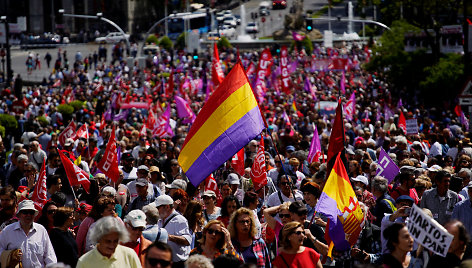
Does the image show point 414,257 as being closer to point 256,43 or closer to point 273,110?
point 273,110

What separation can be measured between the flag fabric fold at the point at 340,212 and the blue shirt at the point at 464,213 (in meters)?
1.24

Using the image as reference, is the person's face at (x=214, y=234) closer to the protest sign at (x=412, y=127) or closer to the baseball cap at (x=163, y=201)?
the baseball cap at (x=163, y=201)

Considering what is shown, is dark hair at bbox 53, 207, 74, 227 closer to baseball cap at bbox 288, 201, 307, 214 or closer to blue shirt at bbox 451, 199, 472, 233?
baseball cap at bbox 288, 201, 307, 214

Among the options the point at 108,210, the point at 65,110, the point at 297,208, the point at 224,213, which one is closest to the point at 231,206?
the point at 224,213

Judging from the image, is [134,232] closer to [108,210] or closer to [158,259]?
[108,210]

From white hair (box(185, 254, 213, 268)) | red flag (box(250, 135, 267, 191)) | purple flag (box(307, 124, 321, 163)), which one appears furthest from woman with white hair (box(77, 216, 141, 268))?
purple flag (box(307, 124, 321, 163))

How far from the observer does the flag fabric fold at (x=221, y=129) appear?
9.80m

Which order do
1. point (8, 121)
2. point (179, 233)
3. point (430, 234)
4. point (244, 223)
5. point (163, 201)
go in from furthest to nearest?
1. point (8, 121)
2. point (163, 201)
3. point (179, 233)
4. point (244, 223)
5. point (430, 234)

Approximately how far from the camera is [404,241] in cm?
702

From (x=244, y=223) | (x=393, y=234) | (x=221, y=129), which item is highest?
(x=221, y=129)

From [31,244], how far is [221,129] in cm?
271

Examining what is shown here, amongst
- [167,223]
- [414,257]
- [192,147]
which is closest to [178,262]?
[167,223]

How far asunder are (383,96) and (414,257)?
96.1 ft

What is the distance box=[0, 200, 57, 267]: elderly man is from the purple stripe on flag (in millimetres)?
1987
